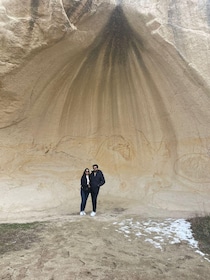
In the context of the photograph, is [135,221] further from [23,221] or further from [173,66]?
[173,66]

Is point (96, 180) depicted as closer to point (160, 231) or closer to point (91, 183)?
point (91, 183)

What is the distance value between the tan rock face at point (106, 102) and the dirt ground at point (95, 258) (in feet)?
5.87

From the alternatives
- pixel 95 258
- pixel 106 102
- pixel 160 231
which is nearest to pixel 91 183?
pixel 160 231

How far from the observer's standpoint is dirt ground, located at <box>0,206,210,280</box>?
319 centimetres

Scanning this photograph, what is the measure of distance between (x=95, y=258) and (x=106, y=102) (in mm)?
4540

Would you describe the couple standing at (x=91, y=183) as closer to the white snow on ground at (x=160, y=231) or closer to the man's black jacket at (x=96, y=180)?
the man's black jacket at (x=96, y=180)

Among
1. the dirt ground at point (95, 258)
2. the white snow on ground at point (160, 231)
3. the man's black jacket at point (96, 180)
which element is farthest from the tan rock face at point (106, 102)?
the dirt ground at point (95, 258)

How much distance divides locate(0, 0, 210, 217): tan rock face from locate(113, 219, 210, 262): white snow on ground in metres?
1.31

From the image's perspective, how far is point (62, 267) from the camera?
131 inches

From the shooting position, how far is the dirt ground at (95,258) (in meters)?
3.19

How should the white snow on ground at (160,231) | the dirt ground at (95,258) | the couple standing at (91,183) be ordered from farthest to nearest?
the couple standing at (91,183) < the white snow on ground at (160,231) < the dirt ground at (95,258)

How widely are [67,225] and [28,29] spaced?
3.06 m

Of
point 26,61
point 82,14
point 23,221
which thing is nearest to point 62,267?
point 23,221

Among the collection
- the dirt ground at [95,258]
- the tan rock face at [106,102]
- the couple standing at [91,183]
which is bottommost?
the dirt ground at [95,258]
